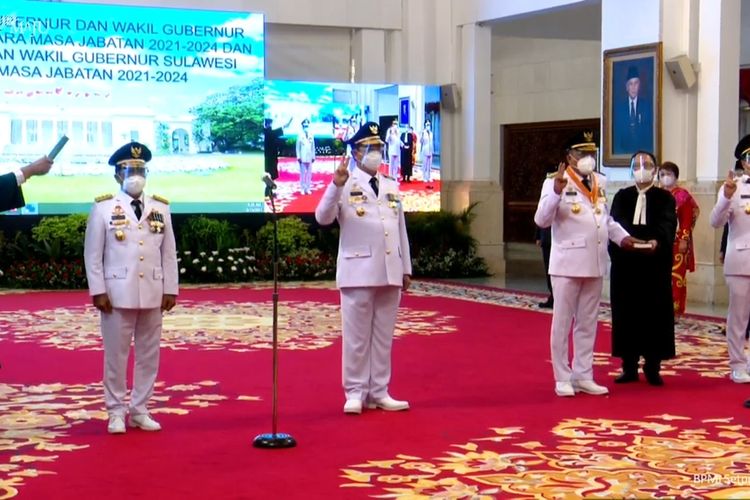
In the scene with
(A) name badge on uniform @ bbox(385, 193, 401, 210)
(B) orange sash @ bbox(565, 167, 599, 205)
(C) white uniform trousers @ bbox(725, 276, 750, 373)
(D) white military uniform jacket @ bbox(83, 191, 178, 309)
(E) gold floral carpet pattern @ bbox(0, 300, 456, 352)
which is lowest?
(E) gold floral carpet pattern @ bbox(0, 300, 456, 352)

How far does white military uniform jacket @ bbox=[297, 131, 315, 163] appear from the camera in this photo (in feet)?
55.4

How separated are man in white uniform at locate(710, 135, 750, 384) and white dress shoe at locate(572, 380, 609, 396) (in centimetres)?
107

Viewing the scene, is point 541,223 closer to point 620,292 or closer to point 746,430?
point 620,292

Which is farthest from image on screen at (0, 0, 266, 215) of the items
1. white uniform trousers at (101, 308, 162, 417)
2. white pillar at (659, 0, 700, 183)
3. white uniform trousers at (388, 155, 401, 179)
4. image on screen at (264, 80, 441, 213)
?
white uniform trousers at (101, 308, 162, 417)

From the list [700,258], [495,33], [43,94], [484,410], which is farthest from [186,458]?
[495,33]

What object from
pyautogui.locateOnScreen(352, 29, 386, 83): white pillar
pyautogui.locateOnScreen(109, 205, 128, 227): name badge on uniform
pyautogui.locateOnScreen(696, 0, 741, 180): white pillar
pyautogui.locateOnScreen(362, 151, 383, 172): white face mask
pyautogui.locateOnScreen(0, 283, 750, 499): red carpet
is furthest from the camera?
pyautogui.locateOnScreen(352, 29, 386, 83): white pillar

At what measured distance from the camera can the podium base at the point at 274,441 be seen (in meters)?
5.73

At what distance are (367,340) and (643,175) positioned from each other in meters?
2.23

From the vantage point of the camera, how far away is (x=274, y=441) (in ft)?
18.9

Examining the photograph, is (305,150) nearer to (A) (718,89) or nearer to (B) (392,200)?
(A) (718,89)

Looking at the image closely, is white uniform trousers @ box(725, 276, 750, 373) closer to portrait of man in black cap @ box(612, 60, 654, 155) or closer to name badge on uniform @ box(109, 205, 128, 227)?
name badge on uniform @ box(109, 205, 128, 227)

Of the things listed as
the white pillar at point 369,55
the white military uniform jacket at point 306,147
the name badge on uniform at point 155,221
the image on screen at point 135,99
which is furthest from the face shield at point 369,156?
the white pillar at point 369,55

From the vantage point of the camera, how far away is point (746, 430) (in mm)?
6176

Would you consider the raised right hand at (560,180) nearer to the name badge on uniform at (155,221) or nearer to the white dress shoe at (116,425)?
the name badge on uniform at (155,221)
